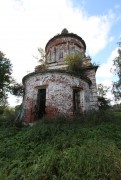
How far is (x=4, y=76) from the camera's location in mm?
16250

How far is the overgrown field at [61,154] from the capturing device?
5.18 m

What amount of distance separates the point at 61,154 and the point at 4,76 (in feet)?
39.0

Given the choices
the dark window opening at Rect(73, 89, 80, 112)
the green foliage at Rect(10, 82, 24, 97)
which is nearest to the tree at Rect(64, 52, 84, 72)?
the dark window opening at Rect(73, 89, 80, 112)

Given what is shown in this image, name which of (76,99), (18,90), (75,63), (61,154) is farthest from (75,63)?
(61,154)

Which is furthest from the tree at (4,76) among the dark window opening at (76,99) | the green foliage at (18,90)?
the dark window opening at (76,99)

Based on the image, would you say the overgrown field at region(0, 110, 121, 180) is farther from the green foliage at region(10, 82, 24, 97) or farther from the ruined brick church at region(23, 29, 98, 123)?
the green foliage at region(10, 82, 24, 97)

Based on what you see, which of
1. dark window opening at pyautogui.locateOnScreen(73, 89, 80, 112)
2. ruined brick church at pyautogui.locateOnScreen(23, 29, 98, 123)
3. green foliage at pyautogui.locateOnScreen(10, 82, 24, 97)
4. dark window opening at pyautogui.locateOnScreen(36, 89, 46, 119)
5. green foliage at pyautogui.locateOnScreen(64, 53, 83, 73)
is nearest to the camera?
ruined brick church at pyautogui.locateOnScreen(23, 29, 98, 123)

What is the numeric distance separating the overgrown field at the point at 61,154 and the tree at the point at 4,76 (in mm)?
7687

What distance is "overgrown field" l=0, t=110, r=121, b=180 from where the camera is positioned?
204 inches

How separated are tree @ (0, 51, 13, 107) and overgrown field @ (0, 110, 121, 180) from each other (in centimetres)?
769

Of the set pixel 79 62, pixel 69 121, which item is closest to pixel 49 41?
pixel 79 62

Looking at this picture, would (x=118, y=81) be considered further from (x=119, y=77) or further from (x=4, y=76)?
(x=4, y=76)

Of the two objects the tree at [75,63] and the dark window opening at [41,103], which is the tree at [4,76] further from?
the tree at [75,63]

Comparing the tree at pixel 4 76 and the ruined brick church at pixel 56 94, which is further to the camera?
the tree at pixel 4 76
